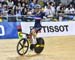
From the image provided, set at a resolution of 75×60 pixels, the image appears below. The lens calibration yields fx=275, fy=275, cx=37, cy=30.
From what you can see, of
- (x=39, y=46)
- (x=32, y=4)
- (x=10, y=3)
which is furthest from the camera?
(x=32, y=4)

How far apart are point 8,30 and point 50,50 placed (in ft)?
9.30

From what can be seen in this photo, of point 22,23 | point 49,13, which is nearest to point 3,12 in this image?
point 22,23

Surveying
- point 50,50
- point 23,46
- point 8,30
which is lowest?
point 50,50

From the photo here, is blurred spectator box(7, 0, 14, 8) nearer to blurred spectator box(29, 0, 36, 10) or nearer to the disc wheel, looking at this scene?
blurred spectator box(29, 0, 36, 10)

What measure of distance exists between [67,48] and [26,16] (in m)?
3.05

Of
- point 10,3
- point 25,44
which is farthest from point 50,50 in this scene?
point 10,3

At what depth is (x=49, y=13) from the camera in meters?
12.7

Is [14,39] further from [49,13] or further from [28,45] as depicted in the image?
[28,45]

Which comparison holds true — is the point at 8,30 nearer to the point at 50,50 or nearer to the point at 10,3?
the point at 10,3

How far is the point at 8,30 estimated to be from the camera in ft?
37.2

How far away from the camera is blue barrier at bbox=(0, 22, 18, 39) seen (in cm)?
1116

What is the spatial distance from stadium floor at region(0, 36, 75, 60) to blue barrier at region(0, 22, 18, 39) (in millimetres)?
336

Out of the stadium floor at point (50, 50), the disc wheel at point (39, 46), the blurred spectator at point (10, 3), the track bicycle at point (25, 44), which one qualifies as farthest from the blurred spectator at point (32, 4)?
the track bicycle at point (25, 44)

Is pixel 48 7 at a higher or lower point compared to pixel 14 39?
higher
